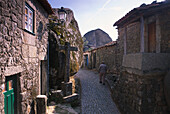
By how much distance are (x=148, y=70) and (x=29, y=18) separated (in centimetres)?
422

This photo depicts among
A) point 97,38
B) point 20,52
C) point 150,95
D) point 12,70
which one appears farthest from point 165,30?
point 97,38

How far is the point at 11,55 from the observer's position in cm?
273

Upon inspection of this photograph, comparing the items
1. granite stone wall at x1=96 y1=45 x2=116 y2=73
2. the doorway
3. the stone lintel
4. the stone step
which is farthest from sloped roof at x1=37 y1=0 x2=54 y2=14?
granite stone wall at x1=96 y1=45 x2=116 y2=73

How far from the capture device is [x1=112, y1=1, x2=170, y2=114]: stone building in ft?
12.5

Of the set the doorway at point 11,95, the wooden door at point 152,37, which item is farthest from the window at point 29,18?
the wooden door at point 152,37

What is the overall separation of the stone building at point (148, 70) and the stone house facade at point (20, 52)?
3.63m

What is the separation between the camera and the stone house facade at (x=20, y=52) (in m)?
2.47

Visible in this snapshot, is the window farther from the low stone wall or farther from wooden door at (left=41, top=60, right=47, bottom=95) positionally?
the low stone wall

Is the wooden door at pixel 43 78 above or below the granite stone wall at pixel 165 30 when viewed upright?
below

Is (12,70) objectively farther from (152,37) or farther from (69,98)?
(152,37)

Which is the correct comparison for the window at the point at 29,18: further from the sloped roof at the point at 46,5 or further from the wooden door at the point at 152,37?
the wooden door at the point at 152,37

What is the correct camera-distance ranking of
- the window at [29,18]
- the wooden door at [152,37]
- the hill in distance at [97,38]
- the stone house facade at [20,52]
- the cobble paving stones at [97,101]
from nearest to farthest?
the stone house facade at [20,52] < the window at [29,18] < the cobble paving stones at [97,101] < the wooden door at [152,37] < the hill in distance at [97,38]

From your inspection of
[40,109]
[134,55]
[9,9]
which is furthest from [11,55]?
[134,55]

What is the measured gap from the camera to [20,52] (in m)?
3.14
